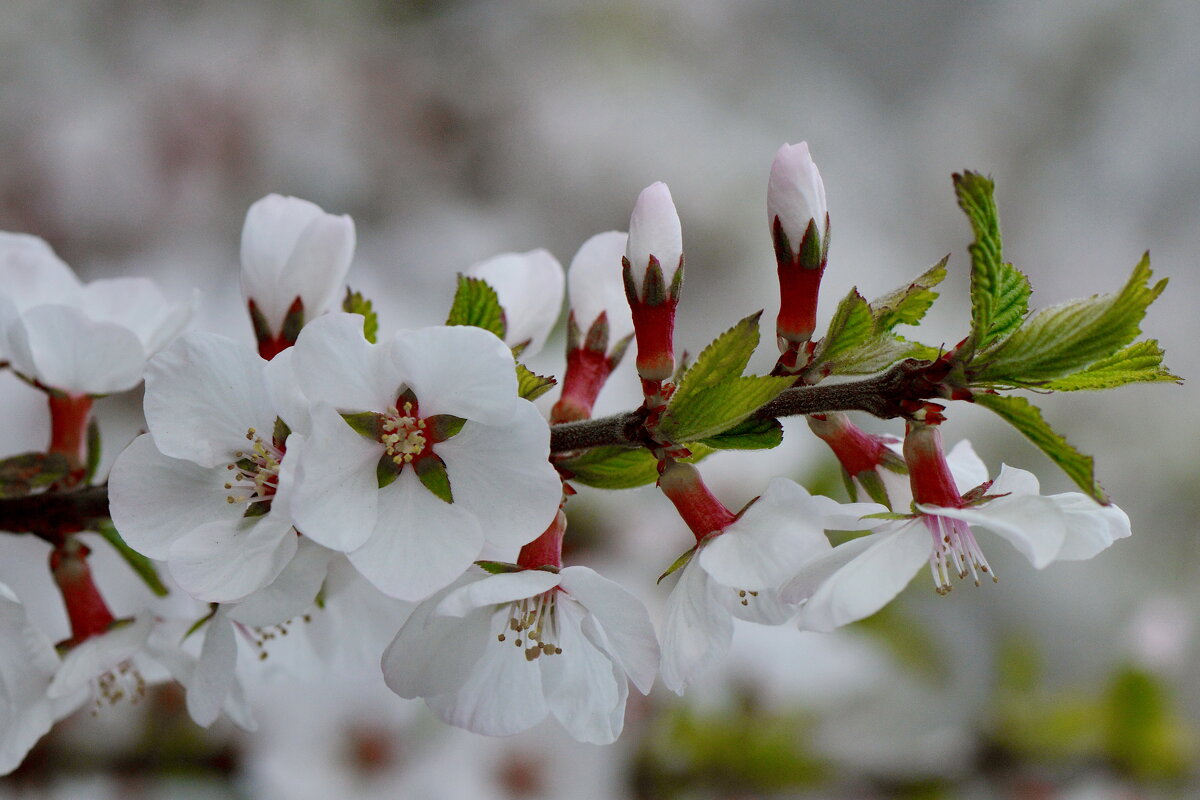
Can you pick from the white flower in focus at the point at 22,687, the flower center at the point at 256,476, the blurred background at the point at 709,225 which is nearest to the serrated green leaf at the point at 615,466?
the flower center at the point at 256,476

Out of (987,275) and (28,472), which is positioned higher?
(987,275)

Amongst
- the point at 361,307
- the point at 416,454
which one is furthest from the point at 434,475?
the point at 361,307

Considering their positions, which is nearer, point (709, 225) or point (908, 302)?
point (908, 302)

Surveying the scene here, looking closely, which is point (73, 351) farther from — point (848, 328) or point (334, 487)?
→ point (848, 328)

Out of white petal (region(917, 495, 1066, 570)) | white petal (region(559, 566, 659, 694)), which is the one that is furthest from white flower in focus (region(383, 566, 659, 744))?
white petal (region(917, 495, 1066, 570))

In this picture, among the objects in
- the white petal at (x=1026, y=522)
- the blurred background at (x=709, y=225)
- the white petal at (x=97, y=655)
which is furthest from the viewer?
the blurred background at (x=709, y=225)

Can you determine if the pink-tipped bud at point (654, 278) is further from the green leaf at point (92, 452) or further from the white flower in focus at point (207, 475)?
the green leaf at point (92, 452)

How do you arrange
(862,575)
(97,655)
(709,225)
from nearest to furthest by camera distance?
(862,575)
(97,655)
(709,225)

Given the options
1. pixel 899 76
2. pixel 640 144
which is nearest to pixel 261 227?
pixel 640 144

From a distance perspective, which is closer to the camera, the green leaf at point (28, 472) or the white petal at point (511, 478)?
the white petal at point (511, 478)
